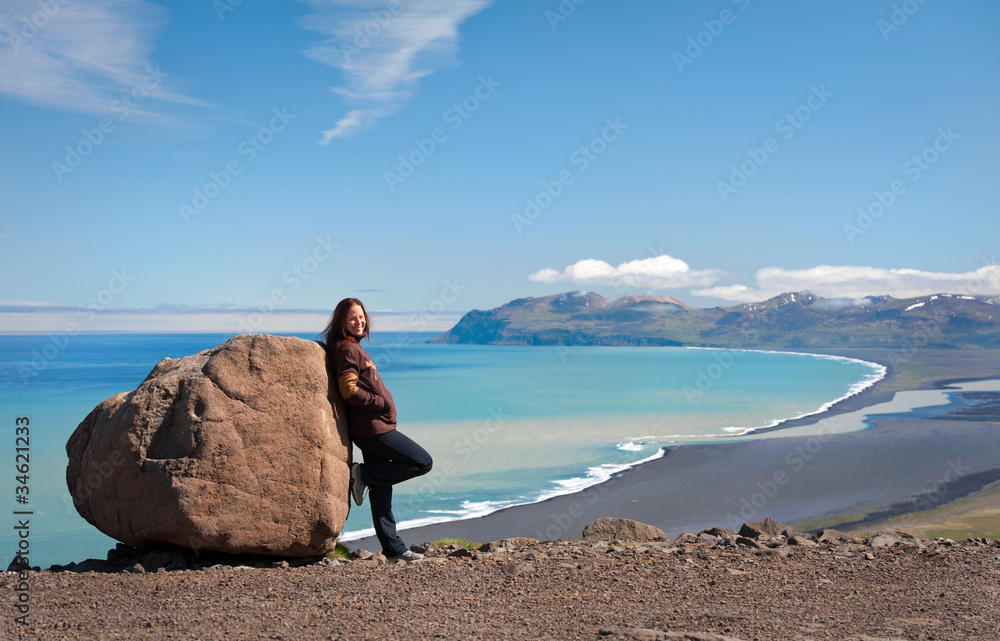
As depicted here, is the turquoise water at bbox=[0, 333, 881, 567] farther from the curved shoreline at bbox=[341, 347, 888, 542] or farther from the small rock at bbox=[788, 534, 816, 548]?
the small rock at bbox=[788, 534, 816, 548]

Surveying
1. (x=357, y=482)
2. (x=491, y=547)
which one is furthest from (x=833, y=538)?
A: (x=357, y=482)

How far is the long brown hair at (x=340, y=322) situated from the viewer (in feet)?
25.6

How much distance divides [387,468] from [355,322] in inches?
69.3

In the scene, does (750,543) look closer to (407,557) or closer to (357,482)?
(407,557)

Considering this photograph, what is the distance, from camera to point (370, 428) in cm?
770

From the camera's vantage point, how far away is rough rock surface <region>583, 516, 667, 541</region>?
10.4 meters

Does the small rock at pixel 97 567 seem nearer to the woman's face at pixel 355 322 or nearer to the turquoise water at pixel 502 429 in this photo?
the woman's face at pixel 355 322

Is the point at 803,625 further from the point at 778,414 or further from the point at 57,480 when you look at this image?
the point at 778,414

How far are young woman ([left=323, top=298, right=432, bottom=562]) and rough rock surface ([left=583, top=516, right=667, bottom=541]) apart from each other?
3.73 m

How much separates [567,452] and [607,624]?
21188 mm

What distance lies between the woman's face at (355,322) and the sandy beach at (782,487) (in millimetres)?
7888

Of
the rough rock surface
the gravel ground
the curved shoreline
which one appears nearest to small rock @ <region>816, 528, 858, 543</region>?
the gravel ground

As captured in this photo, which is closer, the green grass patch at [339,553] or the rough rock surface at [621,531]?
the green grass patch at [339,553]

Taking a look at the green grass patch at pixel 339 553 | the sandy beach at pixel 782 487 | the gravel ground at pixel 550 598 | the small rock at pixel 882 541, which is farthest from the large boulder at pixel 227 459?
the sandy beach at pixel 782 487
